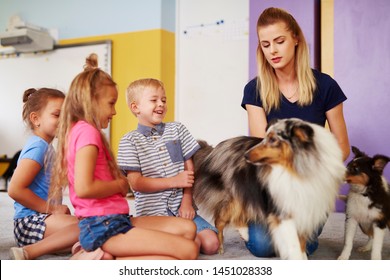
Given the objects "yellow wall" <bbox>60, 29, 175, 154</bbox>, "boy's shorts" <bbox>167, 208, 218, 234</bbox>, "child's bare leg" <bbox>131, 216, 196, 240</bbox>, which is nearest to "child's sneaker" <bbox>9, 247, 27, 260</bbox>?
"child's bare leg" <bbox>131, 216, 196, 240</bbox>

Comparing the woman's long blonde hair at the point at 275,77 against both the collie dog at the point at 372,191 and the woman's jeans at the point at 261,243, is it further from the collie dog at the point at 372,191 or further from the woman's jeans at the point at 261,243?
the woman's jeans at the point at 261,243

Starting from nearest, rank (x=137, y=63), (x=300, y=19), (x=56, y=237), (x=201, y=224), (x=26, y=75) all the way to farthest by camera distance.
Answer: (x=56, y=237)
(x=201, y=224)
(x=300, y=19)
(x=26, y=75)
(x=137, y=63)

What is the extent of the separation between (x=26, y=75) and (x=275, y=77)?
1.16 m

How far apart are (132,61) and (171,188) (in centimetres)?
106

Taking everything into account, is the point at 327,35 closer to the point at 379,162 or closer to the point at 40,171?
the point at 379,162

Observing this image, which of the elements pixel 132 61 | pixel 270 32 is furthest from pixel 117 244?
pixel 132 61

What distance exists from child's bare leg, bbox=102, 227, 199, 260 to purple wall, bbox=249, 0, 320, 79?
69cm

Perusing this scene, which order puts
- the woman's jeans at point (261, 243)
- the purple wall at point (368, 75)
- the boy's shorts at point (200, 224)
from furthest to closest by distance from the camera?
the purple wall at point (368, 75)
the boy's shorts at point (200, 224)
the woman's jeans at point (261, 243)

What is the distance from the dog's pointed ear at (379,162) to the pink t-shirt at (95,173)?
24.5 inches

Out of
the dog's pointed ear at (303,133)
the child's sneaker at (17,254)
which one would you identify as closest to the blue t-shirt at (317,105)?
the dog's pointed ear at (303,133)

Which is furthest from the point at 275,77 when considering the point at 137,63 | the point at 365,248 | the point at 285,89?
the point at 137,63

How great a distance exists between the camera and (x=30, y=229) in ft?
3.83

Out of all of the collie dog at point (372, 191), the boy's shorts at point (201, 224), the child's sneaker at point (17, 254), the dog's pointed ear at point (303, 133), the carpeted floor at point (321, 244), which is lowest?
the carpeted floor at point (321, 244)

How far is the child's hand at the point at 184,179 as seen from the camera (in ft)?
3.78
